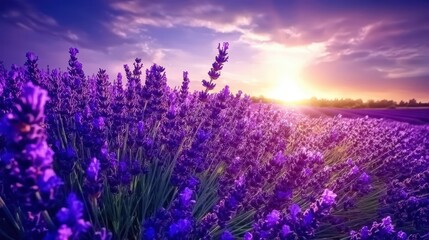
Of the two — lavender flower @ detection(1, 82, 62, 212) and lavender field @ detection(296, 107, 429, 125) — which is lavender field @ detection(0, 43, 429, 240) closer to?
lavender flower @ detection(1, 82, 62, 212)

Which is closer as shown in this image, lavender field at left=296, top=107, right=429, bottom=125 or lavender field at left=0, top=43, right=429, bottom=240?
lavender field at left=0, top=43, right=429, bottom=240

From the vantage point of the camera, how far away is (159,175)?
9.29ft

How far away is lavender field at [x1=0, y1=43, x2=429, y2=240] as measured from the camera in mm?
934

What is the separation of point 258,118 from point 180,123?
2.39 metres

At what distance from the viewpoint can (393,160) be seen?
4.27m

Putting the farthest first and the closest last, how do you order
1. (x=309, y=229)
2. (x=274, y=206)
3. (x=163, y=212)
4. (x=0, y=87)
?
(x=0, y=87), (x=274, y=206), (x=163, y=212), (x=309, y=229)

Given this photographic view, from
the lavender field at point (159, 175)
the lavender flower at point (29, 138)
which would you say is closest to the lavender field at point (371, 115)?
the lavender field at point (159, 175)

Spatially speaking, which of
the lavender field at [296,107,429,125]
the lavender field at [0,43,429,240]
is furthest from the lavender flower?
the lavender field at [296,107,429,125]

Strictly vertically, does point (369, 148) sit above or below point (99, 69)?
below

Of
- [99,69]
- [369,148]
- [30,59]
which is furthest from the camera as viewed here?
[369,148]

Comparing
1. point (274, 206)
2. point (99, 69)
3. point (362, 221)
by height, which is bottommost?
point (362, 221)

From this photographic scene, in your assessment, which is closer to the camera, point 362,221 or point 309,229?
point 309,229

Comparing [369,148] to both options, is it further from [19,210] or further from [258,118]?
[19,210]

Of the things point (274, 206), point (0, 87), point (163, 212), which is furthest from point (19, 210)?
point (0, 87)
